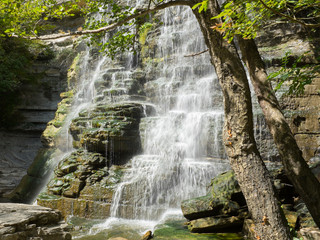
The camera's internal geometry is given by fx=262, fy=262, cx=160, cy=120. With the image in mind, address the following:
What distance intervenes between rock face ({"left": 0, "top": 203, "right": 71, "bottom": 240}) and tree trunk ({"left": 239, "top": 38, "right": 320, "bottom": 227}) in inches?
130

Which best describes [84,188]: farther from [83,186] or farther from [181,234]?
[181,234]

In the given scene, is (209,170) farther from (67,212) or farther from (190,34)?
(190,34)

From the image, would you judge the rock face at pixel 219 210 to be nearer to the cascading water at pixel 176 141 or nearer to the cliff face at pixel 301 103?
the cascading water at pixel 176 141

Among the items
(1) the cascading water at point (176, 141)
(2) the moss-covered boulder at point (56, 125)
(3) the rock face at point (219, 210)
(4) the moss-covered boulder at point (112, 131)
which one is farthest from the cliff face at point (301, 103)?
(2) the moss-covered boulder at point (56, 125)

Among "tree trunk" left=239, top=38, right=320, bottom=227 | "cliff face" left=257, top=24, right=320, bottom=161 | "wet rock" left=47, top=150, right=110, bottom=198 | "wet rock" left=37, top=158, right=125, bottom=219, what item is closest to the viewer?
"tree trunk" left=239, top=38, right=320, bottom=227

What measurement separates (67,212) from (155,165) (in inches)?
119

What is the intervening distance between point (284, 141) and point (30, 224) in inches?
140

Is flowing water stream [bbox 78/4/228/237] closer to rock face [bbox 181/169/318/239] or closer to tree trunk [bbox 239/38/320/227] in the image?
rock face [bbox 181/169/318/239]

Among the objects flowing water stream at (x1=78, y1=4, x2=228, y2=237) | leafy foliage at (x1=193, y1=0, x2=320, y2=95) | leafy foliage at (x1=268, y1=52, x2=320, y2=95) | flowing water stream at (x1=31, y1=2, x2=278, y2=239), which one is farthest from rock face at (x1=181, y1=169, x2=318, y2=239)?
leafy foliage at (x1=193, y1=0, x2=320, y2=95)

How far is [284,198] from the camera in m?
5.58

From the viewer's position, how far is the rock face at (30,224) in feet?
10.9

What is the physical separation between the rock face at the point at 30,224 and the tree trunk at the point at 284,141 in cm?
331

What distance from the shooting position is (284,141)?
317cm

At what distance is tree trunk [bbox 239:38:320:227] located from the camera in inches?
117
